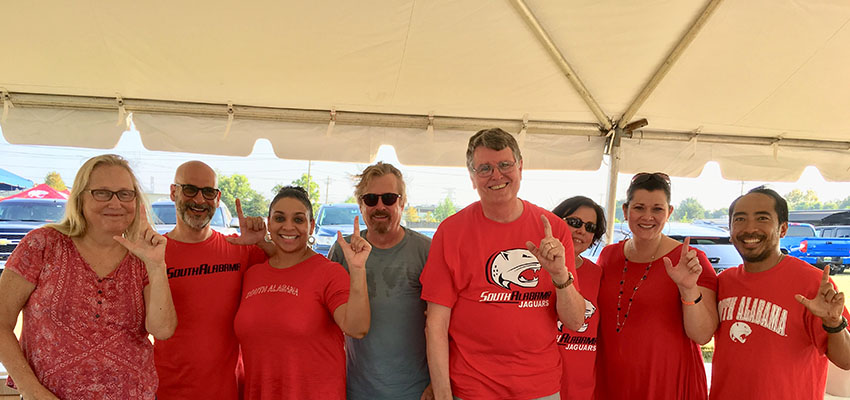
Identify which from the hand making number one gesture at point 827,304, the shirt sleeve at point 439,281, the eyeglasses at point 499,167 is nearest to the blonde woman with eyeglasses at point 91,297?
the shirt sleeve at point 439,281

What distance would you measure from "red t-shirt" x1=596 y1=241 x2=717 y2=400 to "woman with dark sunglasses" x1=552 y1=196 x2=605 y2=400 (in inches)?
4.7

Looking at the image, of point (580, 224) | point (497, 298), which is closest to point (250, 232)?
point (497, 298)

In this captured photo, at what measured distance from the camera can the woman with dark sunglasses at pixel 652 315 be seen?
→ 199 centimetres

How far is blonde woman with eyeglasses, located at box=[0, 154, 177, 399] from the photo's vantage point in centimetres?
149

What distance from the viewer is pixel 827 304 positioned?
5.38 feet

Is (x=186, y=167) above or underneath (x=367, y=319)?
above

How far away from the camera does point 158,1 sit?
97.7 inches

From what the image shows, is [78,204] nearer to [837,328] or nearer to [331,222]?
[837,328]

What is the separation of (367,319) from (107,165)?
1.22 m

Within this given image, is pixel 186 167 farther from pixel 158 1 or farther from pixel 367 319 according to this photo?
pixel 367 319

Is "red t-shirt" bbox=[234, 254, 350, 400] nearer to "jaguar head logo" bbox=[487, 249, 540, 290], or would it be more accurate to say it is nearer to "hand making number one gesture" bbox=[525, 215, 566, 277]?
"jaguar head logo" bbox=[487, 249, 540, 290]

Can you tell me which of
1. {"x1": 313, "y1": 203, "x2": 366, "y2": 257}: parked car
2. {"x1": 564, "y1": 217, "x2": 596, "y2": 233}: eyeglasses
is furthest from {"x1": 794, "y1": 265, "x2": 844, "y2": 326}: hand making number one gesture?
{"x1": 313, "y1": 203, "x2": 366, "y2": 257}: parked car

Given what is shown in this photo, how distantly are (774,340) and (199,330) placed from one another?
8.36 feet

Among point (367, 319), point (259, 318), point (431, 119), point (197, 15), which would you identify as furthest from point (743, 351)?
point (197, 15)
